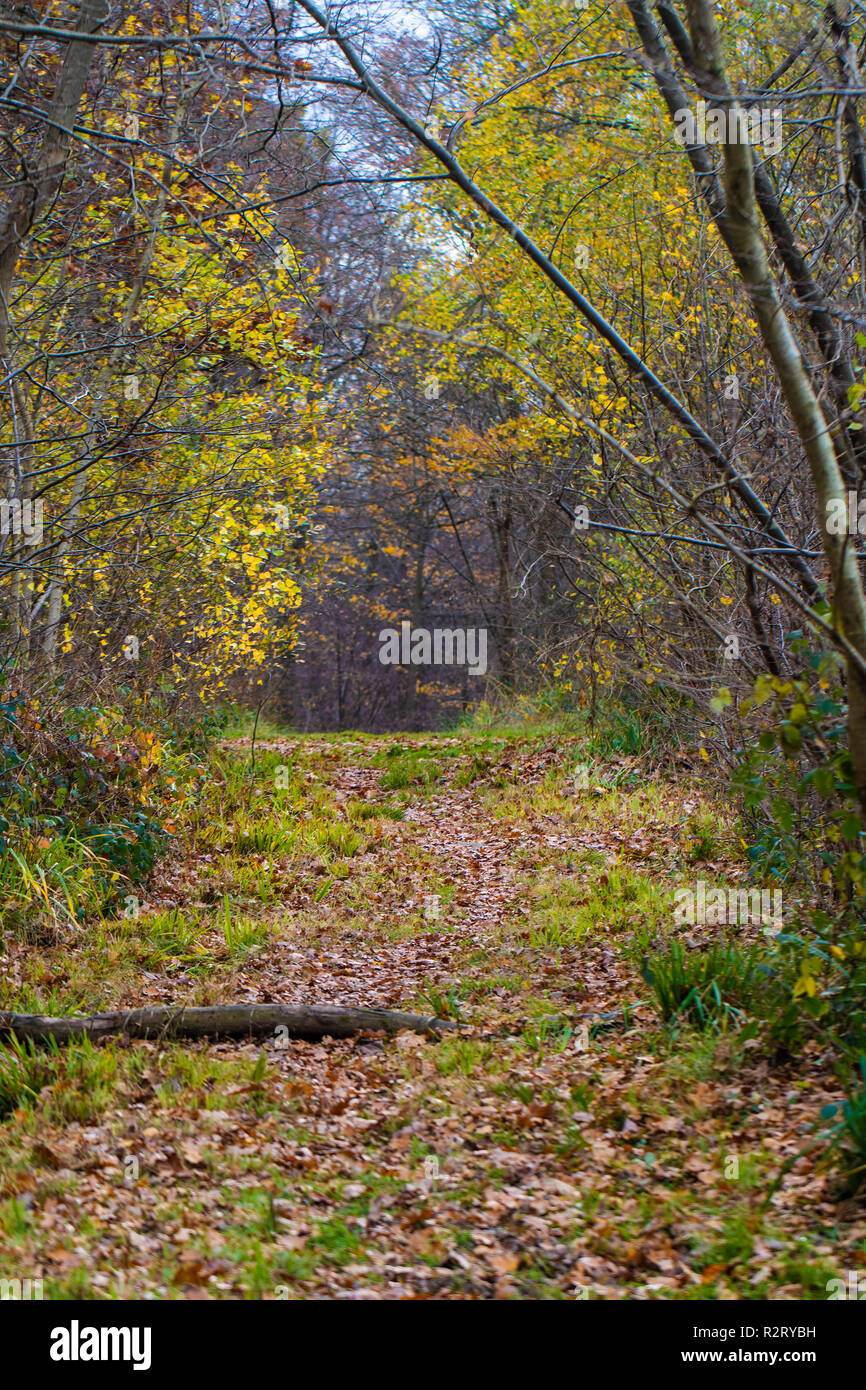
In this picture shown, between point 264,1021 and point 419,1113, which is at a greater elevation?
point 264,1021

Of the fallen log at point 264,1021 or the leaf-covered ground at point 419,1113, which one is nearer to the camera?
the leaf-covered ground at point 419,1113

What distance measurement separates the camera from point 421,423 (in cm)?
1708

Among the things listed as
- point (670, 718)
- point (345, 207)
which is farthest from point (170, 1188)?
point (345, 207)

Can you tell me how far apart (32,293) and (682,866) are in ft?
21.2

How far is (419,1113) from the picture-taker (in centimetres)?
436

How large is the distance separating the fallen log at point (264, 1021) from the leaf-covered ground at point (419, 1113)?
90mm

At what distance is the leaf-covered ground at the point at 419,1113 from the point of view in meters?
3.32

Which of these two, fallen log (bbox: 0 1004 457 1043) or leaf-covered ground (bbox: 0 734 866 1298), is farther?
fallen log (bbox: 0 1004 457 1043)

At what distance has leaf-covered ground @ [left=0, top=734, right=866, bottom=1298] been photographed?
10.9 ft

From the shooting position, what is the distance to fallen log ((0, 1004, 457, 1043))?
5070 mm

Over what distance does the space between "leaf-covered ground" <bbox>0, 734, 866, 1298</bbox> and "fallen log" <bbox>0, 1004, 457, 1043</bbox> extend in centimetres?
9

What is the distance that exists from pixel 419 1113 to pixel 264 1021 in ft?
3.46

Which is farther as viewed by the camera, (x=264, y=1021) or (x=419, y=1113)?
(x=264, y=1021)
